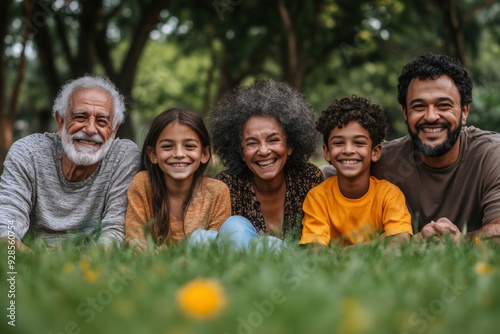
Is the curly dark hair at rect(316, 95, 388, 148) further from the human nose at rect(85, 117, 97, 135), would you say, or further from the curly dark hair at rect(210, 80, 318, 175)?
the human nose at rect(85, 117, 97, 135)

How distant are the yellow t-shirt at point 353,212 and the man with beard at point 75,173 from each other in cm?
130

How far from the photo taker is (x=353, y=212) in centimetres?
416

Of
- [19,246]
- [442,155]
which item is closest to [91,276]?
[19,246]

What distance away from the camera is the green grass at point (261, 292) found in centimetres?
159

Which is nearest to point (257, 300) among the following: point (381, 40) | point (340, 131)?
point (340, 131)

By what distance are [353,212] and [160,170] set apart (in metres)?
1.38

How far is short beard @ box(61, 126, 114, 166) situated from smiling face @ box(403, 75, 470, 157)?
85.1 inches

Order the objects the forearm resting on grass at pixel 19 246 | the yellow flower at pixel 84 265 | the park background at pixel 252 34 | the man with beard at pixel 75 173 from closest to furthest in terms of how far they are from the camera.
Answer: the yellow flower at pixel 84 265, the forearm resting on grass at pixel 19 246, the man with beard at pixel 75 173, the park background at pixel 252 34

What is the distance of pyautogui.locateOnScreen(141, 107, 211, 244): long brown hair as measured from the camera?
4.17 metres

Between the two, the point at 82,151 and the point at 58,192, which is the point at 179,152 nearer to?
the point at 82,151

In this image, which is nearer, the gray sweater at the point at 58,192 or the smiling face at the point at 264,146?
the gray sweater at the point at 58,192

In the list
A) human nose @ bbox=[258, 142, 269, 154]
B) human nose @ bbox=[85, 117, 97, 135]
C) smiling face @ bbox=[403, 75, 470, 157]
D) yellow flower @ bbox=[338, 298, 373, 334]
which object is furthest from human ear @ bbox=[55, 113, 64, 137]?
yellow flower @ bbox=[338, 298, 373, 334]

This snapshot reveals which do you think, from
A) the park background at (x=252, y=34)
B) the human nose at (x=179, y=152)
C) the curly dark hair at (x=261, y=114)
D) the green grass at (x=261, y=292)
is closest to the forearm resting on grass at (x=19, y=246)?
the green grass at (x=261, y=292)

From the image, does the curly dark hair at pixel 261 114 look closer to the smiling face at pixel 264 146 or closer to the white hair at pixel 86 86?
the smiling face at pixel 264 146
